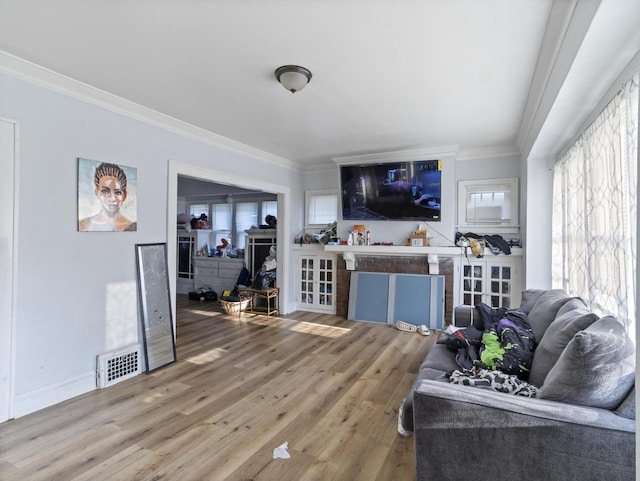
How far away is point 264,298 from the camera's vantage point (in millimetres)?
5719

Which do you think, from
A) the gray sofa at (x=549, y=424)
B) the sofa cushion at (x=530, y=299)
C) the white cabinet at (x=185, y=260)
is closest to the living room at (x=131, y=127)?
the sofa cushion at (x=530, y=299)

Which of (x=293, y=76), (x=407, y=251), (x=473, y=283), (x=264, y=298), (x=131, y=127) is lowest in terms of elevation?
(x=264, y=298)

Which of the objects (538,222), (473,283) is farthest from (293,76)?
(473,283)

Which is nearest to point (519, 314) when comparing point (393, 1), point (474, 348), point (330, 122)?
point (474, 348)

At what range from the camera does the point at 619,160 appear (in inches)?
71.7

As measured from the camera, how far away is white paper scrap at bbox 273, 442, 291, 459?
1931mm

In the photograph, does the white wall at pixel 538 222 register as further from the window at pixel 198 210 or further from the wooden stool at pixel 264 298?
the window at pixel 198 210

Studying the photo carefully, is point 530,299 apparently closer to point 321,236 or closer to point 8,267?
point 321,236

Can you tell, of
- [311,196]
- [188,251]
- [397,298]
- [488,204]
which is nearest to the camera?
[488,204]

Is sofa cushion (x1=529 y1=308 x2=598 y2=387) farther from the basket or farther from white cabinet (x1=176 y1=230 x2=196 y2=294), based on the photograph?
white cabinet (x1=176 y1=230 x2=196 y2=294)

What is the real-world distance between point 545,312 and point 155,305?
10.9ft

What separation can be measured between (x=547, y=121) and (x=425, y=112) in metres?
1.04

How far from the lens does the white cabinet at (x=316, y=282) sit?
555cm

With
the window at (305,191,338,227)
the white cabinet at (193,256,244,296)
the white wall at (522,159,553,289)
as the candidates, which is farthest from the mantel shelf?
the white cabinet at (193,256,244,296)
